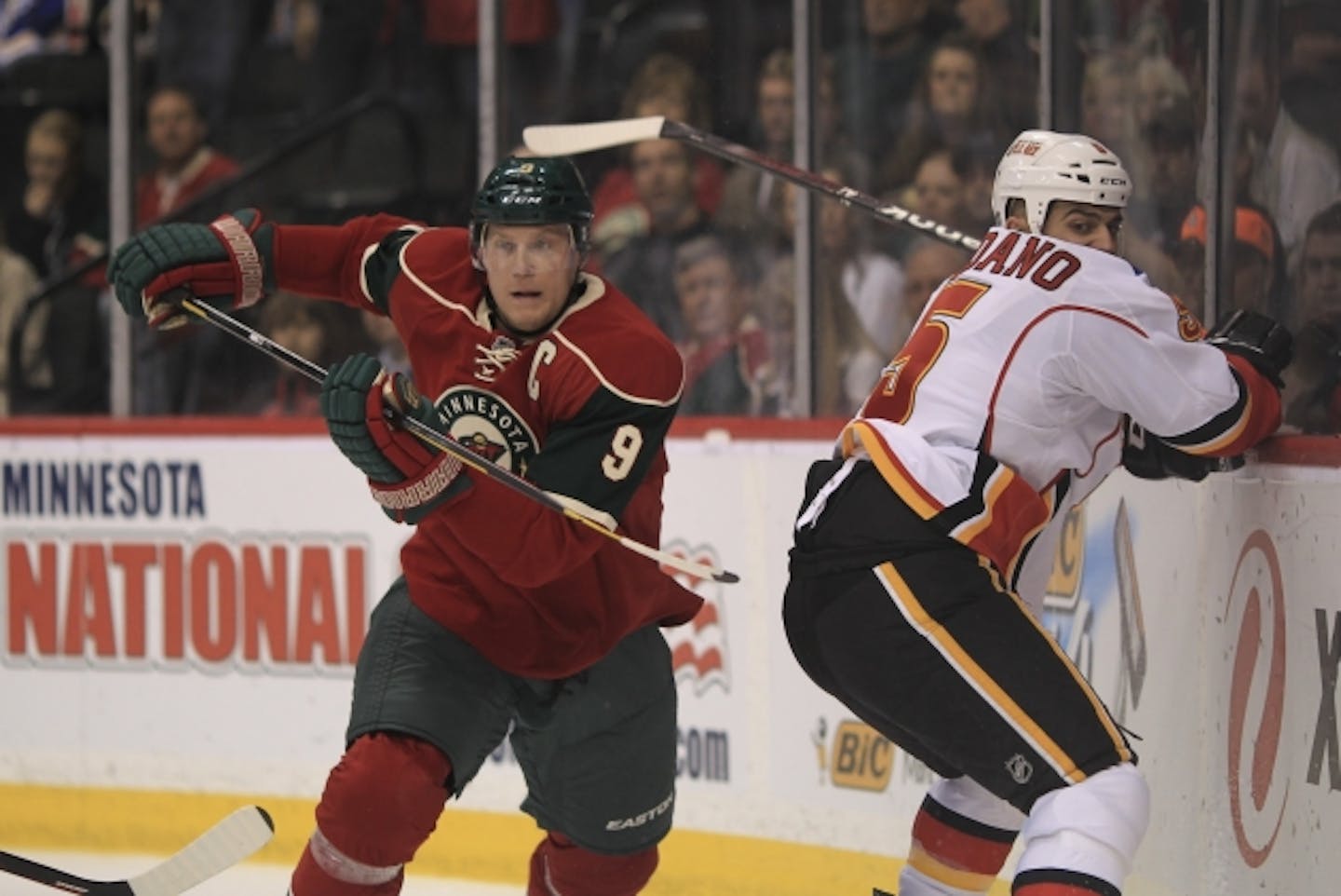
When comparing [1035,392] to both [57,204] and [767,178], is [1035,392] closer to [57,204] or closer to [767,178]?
[767,178]

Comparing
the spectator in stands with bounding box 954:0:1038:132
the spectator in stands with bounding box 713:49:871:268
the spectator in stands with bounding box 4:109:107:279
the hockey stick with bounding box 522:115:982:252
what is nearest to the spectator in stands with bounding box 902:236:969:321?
the spectator in stands with bounding box 954:0:1038:132

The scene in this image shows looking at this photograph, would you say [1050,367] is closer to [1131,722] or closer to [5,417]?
[1131,722]

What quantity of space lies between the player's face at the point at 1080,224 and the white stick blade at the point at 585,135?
0.99 m

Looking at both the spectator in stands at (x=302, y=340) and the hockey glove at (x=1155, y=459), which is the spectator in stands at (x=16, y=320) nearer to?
the spectator in stands at (x=302, y=340)

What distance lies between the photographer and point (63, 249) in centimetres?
627

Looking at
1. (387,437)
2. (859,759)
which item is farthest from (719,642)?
(387,437)

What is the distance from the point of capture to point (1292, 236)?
3.54m

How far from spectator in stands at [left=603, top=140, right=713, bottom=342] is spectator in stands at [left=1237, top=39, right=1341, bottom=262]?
1897 mm

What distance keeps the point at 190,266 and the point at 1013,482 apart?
48.7 inches

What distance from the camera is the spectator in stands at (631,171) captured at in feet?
17.8

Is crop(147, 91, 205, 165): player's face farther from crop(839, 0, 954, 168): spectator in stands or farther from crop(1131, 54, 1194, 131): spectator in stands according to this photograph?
crop(1131, 54, 1194, 131): spectator in stands

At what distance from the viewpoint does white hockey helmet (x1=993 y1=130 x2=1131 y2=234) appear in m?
3.20

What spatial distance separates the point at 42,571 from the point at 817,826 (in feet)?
6.52

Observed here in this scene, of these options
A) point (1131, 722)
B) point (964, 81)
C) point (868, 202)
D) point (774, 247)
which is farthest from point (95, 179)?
point (1131, 722)
